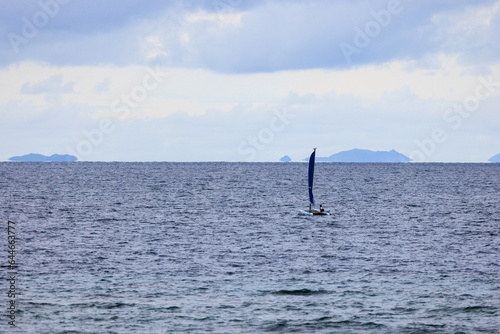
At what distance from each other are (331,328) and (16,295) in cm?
1924

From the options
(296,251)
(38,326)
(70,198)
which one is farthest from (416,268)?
(70,198)

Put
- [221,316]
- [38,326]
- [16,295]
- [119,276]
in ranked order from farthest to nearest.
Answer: [119,276] → [16,295] → [221,316] → [38,326]

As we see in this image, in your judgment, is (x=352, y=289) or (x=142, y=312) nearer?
(x=142, y=312)

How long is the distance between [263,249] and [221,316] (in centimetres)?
2195

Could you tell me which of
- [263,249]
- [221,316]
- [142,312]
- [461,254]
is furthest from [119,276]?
[461,254]

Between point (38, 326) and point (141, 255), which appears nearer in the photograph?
point (38, 326)

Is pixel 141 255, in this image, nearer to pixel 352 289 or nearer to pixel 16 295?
pixel 16 295

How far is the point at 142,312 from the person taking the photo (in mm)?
34438

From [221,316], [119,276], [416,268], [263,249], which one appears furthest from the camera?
[263,249]

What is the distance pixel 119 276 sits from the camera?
142 feet

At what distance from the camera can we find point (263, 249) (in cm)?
5569

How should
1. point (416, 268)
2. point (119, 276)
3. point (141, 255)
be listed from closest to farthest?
point (119, 276) < point (416, 268) < point (141, 255)

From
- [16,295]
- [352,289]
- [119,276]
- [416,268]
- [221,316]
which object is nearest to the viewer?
[221,316]

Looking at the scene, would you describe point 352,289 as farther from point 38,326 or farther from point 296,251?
point 38,326
